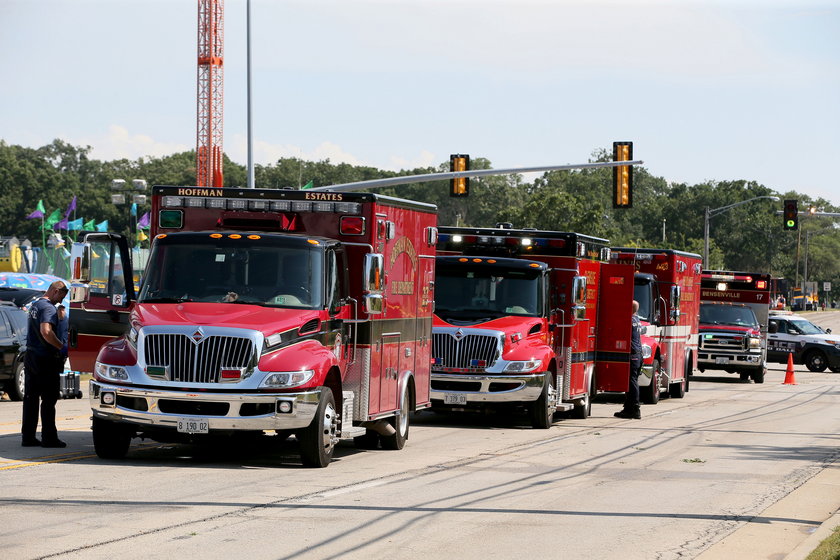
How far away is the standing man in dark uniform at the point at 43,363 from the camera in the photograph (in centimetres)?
1475

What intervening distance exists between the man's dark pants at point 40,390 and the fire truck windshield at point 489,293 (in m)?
7.13

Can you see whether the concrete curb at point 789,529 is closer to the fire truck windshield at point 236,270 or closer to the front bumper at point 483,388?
the fire truck windshield at point 236,270

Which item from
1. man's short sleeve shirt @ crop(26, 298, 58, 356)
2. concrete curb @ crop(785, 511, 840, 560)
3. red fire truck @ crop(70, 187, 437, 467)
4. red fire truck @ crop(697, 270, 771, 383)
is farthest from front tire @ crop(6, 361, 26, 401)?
red fire truck @ crop(697, 270, 771, 383)

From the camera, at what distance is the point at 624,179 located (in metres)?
37.3

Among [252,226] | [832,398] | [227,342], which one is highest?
[252,226]

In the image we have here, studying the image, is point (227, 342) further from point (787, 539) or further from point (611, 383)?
point (611, 383)

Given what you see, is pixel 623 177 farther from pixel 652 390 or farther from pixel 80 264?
pixel 80 264

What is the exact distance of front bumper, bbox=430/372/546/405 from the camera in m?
19.7

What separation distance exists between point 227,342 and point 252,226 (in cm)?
206

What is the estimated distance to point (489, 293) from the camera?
2070cm

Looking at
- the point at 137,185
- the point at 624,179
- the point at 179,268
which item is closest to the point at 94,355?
the point at 179,268

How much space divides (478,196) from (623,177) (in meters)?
126

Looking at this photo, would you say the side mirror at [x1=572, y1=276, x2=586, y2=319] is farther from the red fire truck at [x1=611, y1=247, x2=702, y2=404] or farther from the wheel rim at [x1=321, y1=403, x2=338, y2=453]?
the wheel rim at [x1=321, y1=403, x2=338, y2=453]

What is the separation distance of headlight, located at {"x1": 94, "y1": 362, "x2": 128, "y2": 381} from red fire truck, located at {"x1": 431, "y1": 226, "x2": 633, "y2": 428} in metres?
7.38
